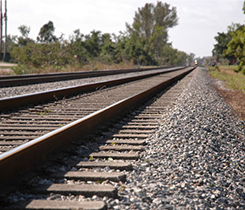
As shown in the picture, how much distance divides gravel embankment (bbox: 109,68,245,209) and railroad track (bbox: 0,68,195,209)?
17 cm

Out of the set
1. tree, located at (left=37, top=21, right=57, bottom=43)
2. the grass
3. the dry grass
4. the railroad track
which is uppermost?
tree, located at (left=37, top=21, right=57, bottom=43)

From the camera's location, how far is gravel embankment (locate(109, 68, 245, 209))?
7.73ft

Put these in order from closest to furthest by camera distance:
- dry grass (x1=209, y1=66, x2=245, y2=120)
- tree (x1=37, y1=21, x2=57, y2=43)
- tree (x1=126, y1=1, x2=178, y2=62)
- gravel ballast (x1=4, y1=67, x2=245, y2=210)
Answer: gravel ballast (x1=4, y1=67, x2=245, y2=210), dry grass (x1=209, y1=66, x2=245, y2=120), tree (x1=37, y1=21, x2=57, y2=43), tree (x1=126, y1=1, x2=178, y2=62)

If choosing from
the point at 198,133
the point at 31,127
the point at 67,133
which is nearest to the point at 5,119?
the point at 31,127

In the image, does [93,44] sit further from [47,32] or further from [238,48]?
[238,48]

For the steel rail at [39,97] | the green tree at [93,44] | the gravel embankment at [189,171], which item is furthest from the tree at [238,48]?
the green tree at [93,44]

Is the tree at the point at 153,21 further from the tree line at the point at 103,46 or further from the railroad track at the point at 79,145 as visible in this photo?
the railroad track at the point at 79,145

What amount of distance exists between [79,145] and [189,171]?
1.35 metres

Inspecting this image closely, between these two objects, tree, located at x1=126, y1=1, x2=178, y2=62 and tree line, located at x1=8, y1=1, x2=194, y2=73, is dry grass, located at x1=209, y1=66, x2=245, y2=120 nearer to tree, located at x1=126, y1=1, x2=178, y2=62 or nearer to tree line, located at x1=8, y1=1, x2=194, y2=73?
tree line, located at x1=8, y1=1, x2=194, y2=73

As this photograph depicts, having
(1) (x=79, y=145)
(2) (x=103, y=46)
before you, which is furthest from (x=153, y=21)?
(1) (x=79, y=145)

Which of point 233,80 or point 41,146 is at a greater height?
point 41,146

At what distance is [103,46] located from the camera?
4622 cm

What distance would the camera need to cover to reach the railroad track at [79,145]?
234cm

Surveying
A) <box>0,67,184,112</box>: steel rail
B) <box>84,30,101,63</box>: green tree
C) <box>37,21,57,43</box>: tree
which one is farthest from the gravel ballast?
<box>37,21,57,43</box>: tree
